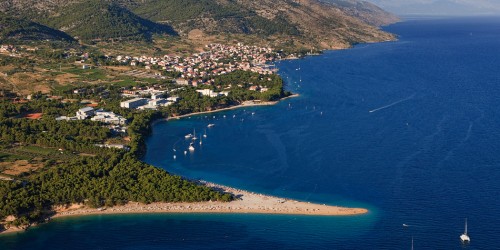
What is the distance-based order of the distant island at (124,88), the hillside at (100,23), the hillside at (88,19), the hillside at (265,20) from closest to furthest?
the distant island at (124,88), the hillside at (100,23), the hillside at (88,19), the hillside at (265,20)

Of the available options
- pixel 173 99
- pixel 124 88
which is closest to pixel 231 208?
pixel 173 99

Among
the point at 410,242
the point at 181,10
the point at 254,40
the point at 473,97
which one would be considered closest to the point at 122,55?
the point at 254,40

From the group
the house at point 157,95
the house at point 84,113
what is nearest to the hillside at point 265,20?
the house at point 157,95

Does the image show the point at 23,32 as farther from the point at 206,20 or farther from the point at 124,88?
the point at 206,20

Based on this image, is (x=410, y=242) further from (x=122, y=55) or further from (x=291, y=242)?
(x=122, y=55)

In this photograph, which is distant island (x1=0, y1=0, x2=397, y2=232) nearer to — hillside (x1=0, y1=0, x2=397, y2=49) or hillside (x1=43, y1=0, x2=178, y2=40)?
hillside (x1=43, y1=0, x2=178, y2=40)

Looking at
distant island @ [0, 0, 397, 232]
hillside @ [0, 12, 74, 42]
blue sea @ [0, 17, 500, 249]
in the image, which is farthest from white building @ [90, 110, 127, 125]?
hillside @ [0, 12, 74, 42]

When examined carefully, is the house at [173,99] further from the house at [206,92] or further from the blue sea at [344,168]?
the blue sea at [344,168]

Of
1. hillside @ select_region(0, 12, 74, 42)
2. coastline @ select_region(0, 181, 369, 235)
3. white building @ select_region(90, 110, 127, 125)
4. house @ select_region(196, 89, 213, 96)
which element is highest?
hillside @ select_region(0, 12, 74, 42)
